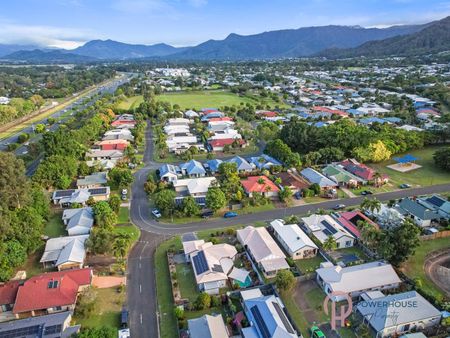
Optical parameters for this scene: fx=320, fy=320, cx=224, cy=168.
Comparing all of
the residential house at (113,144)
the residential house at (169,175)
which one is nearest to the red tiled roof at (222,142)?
the residential house at (169,175)

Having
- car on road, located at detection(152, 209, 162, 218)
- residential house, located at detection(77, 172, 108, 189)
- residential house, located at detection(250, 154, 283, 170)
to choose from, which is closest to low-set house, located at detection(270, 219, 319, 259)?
car on road, located at detection(152, 209, 162, 218)

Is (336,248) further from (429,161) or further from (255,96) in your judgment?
(255,96)

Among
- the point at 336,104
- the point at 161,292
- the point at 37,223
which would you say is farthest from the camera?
the point at 336,104

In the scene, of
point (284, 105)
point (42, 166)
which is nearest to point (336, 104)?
point (284, 105)

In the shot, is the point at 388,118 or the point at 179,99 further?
the point at 179,99

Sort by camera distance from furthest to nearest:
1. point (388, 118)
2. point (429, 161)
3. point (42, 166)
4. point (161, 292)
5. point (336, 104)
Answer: point (336, 104), point (388, 118), point (429, 161), point (42, 166), point (161, 292)

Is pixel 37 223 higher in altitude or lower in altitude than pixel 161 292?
higher
